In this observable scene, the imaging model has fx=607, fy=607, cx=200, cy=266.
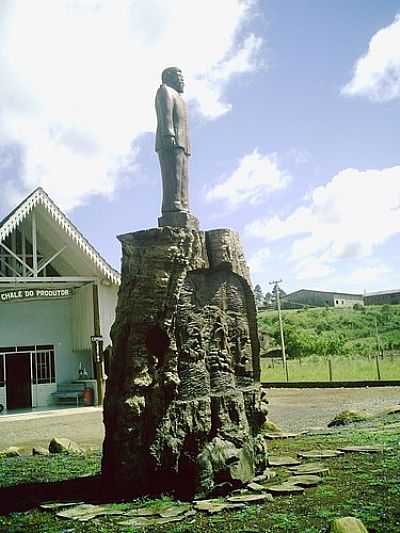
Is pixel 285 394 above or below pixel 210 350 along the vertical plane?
below

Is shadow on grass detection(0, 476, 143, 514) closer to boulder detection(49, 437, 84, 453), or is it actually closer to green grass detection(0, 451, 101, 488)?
green grass detection(0, 451, 101, 488)

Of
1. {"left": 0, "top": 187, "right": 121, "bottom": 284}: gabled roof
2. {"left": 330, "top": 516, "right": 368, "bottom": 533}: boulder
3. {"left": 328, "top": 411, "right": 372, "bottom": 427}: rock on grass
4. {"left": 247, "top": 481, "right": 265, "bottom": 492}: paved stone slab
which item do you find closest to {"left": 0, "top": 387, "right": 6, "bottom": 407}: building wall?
{"left": 0, "top": 187, "right": 121, "bottom": 284}: gabled roof

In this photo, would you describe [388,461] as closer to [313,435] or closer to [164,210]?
[313,435]

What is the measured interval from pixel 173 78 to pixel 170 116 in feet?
1.96

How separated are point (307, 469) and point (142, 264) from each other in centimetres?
288

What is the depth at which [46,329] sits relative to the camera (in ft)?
69.0

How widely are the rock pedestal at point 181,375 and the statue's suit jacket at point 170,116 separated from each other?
91.9 inches

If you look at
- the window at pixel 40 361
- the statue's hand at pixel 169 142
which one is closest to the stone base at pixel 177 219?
the statue's hand at pixel 169 142

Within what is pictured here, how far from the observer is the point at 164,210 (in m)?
8.49

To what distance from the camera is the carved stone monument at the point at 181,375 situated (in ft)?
19.3

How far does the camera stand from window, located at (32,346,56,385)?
20.7 meters

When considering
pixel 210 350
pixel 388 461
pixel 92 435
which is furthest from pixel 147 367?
pixel 92 435

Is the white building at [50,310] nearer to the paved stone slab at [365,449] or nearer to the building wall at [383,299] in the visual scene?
the paved stone slab at [365,449]

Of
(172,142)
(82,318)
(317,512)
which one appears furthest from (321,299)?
(317,512)
